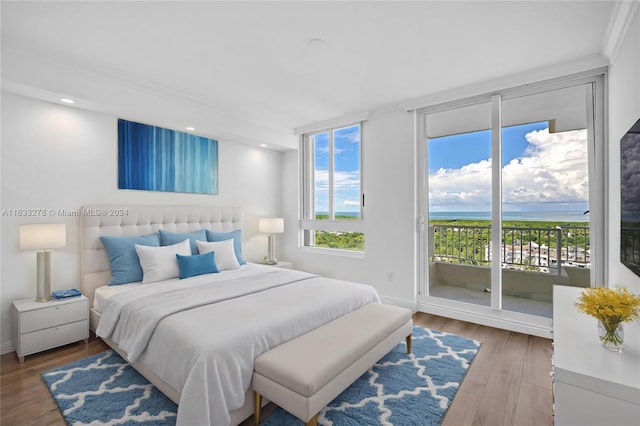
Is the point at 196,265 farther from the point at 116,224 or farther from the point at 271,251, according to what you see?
the point at 271,251

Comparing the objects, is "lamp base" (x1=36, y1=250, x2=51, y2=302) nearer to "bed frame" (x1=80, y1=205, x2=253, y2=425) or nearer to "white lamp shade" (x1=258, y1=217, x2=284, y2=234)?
"bed frame" (x1=80, y1=205, x2=253, y2=425)

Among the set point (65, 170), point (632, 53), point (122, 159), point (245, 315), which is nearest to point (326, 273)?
point (245, 315)

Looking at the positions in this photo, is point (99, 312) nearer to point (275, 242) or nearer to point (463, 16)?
point (275, 242)

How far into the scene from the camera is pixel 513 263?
3422 millimetres

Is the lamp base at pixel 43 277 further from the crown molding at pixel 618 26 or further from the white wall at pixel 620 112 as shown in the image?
the crown molding at pixel 618 26

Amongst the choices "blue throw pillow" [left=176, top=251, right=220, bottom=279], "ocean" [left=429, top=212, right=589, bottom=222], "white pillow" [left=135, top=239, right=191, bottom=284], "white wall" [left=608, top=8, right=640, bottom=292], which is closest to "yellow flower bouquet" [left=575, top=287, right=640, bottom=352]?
"white wall" [left=608, top=8, right=640, bottom=292]

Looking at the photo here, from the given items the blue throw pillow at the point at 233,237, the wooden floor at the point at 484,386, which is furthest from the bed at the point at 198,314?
the wooden floor at the point at 484,386

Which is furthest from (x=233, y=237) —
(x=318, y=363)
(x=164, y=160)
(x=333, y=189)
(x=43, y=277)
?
(x=318, y=363)

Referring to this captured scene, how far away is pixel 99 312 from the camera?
2.86m

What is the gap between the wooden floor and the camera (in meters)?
1.88

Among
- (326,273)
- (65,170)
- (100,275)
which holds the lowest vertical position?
(326,273)

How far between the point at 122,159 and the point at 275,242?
2.55 meters

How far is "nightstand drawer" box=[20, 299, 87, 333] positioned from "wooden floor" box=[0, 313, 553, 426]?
27cm

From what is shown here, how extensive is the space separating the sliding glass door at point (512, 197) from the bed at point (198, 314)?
1.46 m
